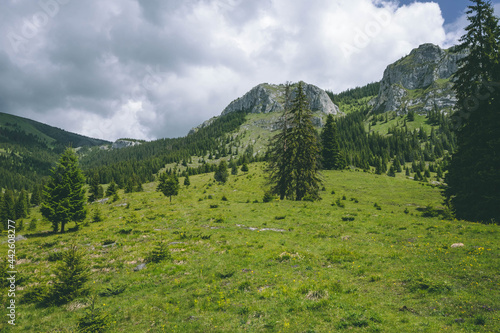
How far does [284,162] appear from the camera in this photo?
125 ft

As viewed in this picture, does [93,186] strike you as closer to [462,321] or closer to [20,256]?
[20,256]

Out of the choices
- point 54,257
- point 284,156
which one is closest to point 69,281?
point 54,257

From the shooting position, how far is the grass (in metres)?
8.55

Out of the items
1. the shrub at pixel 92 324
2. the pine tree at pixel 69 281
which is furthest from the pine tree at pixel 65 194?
the shrub at pixel 92 324

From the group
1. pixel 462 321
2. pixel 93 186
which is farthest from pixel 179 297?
pixel 93 186

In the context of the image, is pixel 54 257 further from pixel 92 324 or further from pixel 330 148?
pixel 330 148

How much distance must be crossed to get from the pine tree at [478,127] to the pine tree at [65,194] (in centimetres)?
4841

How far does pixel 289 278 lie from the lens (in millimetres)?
12461

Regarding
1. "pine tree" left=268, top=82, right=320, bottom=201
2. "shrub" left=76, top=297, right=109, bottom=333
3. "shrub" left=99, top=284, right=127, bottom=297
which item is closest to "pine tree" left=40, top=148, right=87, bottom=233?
"shrub" left=99, top=284, right=127, bottom=297

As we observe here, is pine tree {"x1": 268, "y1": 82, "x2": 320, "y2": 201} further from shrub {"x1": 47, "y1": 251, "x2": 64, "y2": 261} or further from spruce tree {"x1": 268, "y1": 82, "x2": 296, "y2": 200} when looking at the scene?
shrub {"x1": 47, "y1": 251, "x2": 64, "y2": 261}

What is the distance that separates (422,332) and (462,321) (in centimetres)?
160

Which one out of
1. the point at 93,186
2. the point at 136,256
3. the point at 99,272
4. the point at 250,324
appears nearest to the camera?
the point at 250,324

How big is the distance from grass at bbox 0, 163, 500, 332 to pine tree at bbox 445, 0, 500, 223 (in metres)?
7.60

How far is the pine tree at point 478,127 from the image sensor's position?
74.0ft
